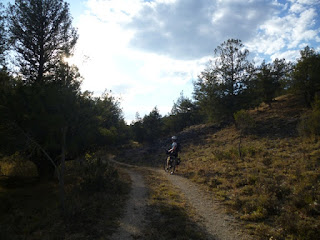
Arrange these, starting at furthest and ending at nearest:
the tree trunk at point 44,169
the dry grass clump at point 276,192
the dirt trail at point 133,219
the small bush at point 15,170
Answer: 1. the small bush at point 15,170
2. the tree trunk at point 44,169
3. the dirt trail at point 133,219
4. the dry grass clump at point 276,192

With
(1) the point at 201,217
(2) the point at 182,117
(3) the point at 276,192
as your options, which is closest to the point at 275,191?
(3) the point at 276,192

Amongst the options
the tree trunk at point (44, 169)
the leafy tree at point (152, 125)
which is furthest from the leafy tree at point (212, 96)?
the tree trunk at point (44, 169)

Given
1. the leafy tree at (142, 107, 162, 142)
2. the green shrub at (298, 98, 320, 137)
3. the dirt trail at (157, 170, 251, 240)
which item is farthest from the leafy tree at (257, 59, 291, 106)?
the dirt trail at (157, 170, 251, 240)

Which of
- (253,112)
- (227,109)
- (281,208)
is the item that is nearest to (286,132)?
(227,109)

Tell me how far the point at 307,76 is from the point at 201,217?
3138cm

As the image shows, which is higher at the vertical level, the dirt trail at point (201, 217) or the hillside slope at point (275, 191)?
the hillside slope at point (275, 191)

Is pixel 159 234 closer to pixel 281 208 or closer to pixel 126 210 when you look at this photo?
pixel 126 210

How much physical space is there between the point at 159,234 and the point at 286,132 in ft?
76.1

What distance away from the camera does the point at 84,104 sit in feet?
29.2

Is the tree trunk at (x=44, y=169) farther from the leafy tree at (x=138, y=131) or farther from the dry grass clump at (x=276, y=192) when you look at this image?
the leafy tree at (x=138, y=131)

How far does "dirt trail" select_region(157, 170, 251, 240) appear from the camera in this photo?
5653mm

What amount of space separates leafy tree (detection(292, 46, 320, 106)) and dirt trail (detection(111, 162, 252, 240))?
27.7 meters

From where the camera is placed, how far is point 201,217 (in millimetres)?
6910

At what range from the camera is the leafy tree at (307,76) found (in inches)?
1073
